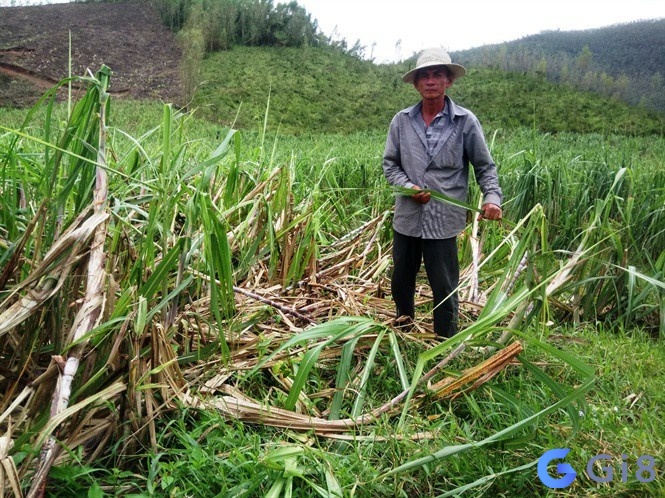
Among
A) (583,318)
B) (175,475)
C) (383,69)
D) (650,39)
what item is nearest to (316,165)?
(583,318)

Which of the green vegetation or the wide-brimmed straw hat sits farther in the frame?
the green vegetation

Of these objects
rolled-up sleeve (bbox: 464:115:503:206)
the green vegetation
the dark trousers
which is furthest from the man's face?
the green vegetation

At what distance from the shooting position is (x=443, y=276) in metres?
2.31

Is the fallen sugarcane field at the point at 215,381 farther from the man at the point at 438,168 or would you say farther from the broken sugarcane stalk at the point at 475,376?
the man at the point at 438,168

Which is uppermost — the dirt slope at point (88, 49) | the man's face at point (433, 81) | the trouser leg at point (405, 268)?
the dirt slope at point (88, 49)

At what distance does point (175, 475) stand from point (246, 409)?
0.30 metres

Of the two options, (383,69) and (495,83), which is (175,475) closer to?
(495,83)

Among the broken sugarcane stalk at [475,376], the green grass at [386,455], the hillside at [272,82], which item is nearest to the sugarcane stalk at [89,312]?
the green grass at [386,455]

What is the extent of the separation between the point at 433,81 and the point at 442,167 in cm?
36

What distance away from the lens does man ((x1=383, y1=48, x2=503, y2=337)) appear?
7.37ft

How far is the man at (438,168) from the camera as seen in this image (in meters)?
2.25

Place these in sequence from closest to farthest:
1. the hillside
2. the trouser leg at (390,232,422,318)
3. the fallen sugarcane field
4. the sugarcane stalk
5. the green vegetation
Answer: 1. the sugarcane stalk
2. the fallen sugarcane field
3. the trouser leg at (390,232,422,318)
4. the green vegetation
5. the hillside

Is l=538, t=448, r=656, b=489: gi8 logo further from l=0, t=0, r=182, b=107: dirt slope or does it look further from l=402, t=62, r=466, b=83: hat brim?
l=0, t=0, r=182, b=107: dirt slope

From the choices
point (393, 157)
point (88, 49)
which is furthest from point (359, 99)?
point (393, 157)
